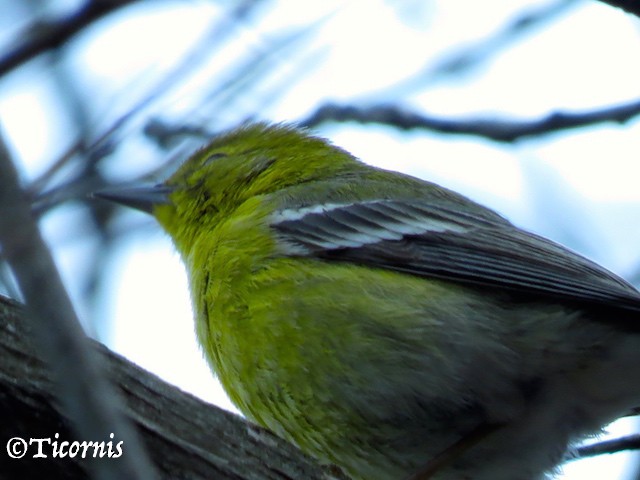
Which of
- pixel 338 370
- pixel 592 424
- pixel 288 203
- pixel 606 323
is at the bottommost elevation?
pixel 592 424

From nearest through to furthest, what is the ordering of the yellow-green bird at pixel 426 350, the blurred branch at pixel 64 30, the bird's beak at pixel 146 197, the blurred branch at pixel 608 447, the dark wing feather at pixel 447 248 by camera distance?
1. the blurred branch at pixel 64 30
2. the blurred branch at pixel 608 447
3. the yellow-green bird at pixel 426 350
4. the dark wing feather at pixel 447 248
5. the bird's beak at pixel 146 197

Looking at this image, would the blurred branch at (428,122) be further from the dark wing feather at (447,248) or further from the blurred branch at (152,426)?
the blurred branch at (152,426)

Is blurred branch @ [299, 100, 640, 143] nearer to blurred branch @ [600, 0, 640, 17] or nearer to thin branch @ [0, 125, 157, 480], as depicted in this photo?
blurred branch @ [600, 0, 640, 17]

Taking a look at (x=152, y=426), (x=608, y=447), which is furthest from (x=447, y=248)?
(x=152, y=426)

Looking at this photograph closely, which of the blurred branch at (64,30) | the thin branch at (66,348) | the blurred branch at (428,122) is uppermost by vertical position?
the blurred branch at (428,122)

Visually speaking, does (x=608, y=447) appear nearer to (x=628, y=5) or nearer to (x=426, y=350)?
(x=426, y=350)

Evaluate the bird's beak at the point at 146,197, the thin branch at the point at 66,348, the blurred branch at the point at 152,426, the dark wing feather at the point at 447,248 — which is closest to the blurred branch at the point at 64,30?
the blurred branch at the point at 152,426

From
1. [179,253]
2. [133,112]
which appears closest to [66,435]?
[133,112]

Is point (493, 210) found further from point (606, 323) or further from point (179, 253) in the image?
point (179, 253)
